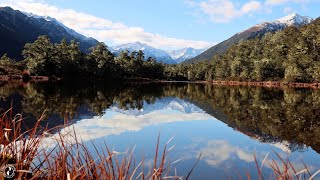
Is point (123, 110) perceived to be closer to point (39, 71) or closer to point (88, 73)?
point (39, 71)

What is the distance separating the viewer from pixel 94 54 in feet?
360

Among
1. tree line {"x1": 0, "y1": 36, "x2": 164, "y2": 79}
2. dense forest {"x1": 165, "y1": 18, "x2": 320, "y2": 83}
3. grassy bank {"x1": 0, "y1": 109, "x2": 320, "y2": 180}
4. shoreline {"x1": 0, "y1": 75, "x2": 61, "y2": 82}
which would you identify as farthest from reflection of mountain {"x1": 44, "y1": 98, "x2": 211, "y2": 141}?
tree line {"x1": 0, "y1": 36, "x2": 164, "y2": 79}

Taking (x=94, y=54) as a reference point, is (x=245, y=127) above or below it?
below

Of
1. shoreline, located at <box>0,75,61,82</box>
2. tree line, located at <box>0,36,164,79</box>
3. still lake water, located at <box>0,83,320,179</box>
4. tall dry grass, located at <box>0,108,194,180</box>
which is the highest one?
tree line, located at <box>0,36,164,79</box>

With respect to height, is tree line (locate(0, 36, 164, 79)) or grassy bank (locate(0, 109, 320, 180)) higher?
tree line (locate(0, 36, 164, 79))

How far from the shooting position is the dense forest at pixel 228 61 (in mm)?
83562

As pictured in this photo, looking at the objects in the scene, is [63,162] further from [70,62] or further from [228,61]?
[228,61]

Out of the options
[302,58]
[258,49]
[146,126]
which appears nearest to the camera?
[146,126]

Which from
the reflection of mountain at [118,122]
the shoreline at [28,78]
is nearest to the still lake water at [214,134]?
the reflection of mountain at [118,122]

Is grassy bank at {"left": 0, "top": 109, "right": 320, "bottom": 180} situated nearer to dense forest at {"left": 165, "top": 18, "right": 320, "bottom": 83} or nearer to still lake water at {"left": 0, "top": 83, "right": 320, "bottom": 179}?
still lake water at {"left": 0, "top": 83, "right": 320, "bottom": 179}

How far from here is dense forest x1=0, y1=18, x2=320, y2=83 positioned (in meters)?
83.6

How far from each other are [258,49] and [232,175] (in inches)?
4415

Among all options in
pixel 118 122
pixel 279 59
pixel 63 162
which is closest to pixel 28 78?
pixel 118 122

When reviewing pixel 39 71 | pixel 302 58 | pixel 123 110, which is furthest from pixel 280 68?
pixel 123 110
